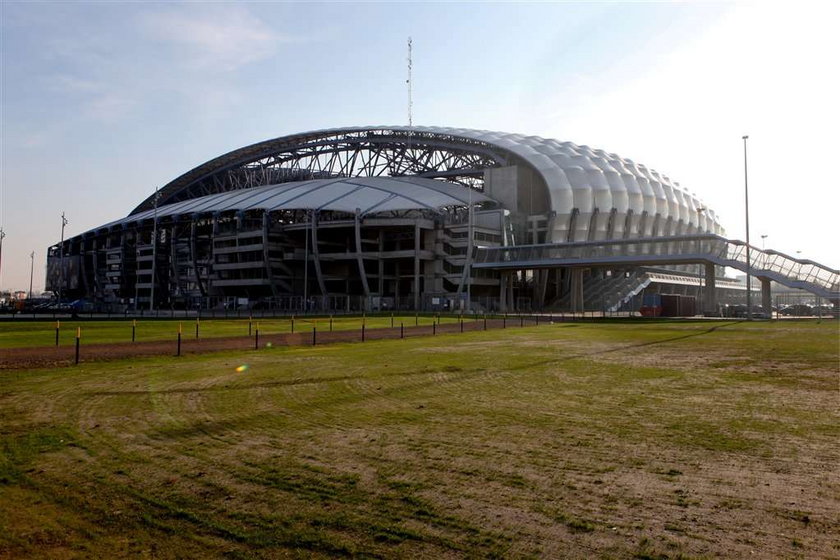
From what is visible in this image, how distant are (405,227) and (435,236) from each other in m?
4.61

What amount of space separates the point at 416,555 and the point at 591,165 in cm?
9407

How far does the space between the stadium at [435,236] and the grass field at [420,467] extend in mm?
59145

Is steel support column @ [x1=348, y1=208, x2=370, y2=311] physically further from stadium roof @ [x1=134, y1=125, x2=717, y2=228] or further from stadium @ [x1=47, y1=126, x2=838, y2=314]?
stadium roof @ [x1=134, y1=125, x2=717, y2=228]

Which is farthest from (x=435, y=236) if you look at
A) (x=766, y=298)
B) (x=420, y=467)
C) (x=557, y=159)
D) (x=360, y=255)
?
(x=420, y=467)

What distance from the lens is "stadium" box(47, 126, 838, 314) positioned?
83.0 m

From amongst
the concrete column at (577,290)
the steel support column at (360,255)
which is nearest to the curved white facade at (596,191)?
the concrete column at (577,290)

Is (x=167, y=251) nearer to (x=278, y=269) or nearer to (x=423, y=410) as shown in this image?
(x=278, y=269)

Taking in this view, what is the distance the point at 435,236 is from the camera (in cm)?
8600

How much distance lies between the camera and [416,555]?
18.5ft

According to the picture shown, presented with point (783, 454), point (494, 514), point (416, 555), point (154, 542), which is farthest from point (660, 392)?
point (154, 542)

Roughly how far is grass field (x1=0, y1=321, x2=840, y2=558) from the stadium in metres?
59.1

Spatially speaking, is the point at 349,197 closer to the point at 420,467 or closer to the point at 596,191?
the point at 596,191

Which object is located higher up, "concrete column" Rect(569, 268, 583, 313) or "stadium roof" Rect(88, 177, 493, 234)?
"stadium roof" Rect(88, 177, 493, 234)

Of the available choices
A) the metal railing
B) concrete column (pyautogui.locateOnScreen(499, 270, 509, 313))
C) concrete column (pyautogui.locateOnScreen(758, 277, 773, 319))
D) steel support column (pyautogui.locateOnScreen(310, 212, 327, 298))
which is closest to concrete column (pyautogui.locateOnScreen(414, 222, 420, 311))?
the metal railing
